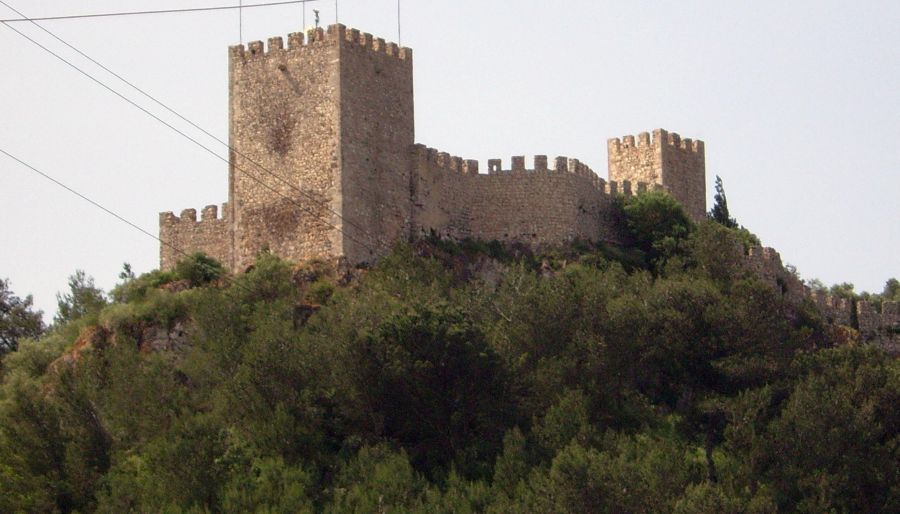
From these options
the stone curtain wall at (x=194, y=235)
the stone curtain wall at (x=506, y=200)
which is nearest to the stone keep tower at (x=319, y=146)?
the stone curtain wall at (x=194, y=235)

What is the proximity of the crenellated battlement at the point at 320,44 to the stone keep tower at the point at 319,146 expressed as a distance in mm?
23

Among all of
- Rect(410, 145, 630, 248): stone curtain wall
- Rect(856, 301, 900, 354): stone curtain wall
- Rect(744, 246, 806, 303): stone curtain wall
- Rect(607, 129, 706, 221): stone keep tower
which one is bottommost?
Rect(856, 301, 900, 354): stone curtain wall

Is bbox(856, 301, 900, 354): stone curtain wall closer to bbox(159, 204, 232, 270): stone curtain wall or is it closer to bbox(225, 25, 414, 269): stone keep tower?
bbox(225, 25, 414, 269): stone keep tower

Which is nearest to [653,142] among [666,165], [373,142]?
[666,165]

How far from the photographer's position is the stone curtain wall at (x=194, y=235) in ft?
190

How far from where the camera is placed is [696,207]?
66.3 meters

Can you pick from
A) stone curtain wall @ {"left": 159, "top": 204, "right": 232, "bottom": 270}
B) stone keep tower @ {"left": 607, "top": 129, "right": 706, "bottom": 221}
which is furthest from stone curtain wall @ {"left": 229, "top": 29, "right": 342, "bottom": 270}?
stone keep tower @ {"left": 607, "top": 129, "right": 706, "bottom": 221}

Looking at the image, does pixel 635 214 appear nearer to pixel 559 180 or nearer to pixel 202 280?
pixel 559 180

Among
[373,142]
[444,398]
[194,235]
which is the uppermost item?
[373,142]

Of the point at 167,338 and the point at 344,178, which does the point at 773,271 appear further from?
the point at 167,338

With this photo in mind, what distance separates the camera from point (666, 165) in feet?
215

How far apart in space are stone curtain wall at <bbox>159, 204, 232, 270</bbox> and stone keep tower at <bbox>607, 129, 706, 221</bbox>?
1226cm

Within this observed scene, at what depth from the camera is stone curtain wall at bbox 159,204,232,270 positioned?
190 feet

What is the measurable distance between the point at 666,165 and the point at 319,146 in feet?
41.7
